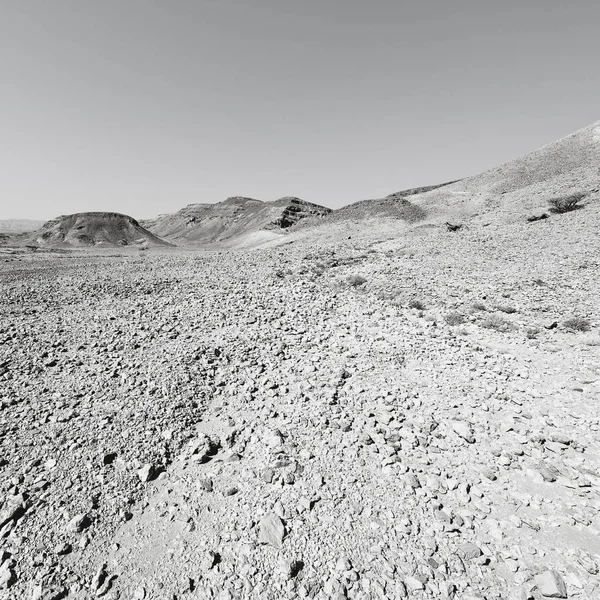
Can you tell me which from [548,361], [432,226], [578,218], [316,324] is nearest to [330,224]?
[432,226]

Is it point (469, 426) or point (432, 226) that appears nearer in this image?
point (469, 426)

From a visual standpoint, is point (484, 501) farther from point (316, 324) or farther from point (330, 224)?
point (330, 224)

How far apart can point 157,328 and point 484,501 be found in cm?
983

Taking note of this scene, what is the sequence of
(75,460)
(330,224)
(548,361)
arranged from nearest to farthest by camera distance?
(75,460) < (548,361) < (330,224)

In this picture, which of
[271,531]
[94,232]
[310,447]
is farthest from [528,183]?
[94,232]

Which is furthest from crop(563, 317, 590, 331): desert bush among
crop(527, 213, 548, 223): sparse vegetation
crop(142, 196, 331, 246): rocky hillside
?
crop(142, 196, 331, 246): rocky hillside

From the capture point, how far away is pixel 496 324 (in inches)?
388

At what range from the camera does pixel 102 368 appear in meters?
8.42

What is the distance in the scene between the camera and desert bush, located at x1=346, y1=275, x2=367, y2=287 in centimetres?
Answer: 1522

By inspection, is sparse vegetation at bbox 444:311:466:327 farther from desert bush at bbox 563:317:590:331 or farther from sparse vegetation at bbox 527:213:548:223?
sparse vegetation at bbox 527:213:548:223

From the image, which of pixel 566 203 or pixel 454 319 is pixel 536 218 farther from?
pixel 454 319

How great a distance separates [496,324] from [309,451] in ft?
23.6

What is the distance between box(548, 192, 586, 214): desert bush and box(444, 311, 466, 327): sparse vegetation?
18.6m

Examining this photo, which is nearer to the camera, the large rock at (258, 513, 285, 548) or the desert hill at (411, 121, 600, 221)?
the large rock at (258, 513, 285, 548)
